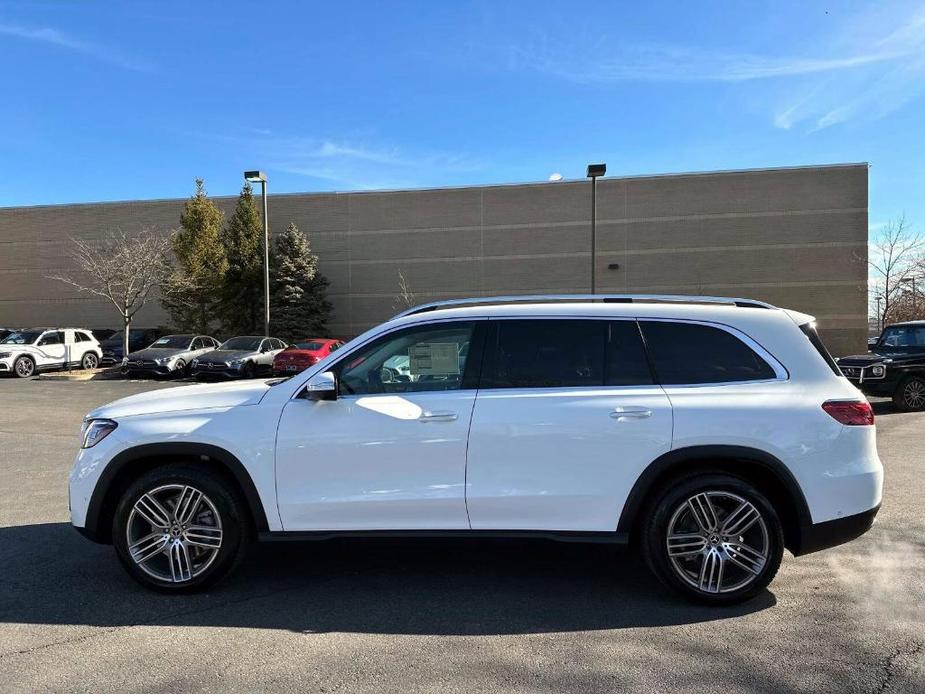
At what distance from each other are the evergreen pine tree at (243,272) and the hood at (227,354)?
9.26 meters

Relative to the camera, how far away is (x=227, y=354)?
2077 cm

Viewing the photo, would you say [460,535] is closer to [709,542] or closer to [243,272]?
[709,542]

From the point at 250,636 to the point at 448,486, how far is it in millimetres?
1305

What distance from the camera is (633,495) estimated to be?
12.0ft

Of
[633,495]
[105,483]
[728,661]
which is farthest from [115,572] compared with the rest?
[728,661]

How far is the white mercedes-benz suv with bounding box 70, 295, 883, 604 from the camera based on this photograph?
366 centimetres

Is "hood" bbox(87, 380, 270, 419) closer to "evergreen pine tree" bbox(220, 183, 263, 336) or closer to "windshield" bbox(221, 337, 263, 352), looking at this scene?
"windshield" bbox(221, 337, 263, 352)

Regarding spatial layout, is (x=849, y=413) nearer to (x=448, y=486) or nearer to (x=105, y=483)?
(x=448, y=486)

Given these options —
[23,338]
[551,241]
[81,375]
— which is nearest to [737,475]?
[81,375]

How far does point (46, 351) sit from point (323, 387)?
2386cm

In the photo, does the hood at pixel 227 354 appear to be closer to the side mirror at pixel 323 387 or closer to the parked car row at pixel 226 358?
the parked car row at pixel 226 358

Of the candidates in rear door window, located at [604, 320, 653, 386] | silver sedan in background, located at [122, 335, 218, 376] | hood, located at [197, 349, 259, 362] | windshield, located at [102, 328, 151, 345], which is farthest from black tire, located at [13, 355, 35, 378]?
rear door window, located at [604, 320, 653, 386]

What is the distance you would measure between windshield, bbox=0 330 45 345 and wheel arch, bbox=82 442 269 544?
75.2 ft

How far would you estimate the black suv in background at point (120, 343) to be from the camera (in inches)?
1023
